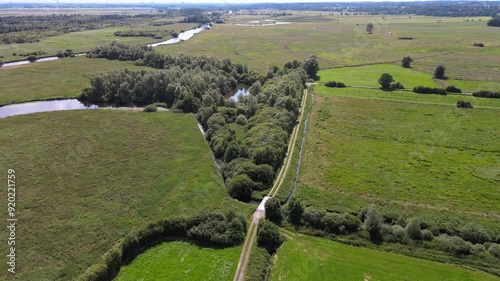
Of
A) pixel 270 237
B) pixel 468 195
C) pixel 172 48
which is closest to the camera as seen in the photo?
pixel 270 237

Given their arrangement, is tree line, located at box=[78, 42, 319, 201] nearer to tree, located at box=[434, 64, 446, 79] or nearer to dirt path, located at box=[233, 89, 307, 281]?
dirt path, located at box=[233, 89, 307, 281]

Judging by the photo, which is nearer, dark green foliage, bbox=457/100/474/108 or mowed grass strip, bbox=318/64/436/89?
dark green foliage, bbox=457/100/474/108

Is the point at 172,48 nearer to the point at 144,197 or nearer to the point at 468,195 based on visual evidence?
the point at 144,197

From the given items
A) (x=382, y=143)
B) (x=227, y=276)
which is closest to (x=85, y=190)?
(x=227, y=276)

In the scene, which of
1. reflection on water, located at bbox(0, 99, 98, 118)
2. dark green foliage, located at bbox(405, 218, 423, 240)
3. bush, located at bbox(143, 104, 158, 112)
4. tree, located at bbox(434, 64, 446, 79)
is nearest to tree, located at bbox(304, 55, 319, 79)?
tree, located at bbox(434, 64, 446, 79)

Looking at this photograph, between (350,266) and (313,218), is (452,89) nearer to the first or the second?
(313,218)

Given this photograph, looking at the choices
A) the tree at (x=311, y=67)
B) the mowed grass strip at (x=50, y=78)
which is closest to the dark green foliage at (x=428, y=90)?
the tree at (x=311, y=67)

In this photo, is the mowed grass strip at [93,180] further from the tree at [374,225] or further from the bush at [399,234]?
the bush at [399,234]
